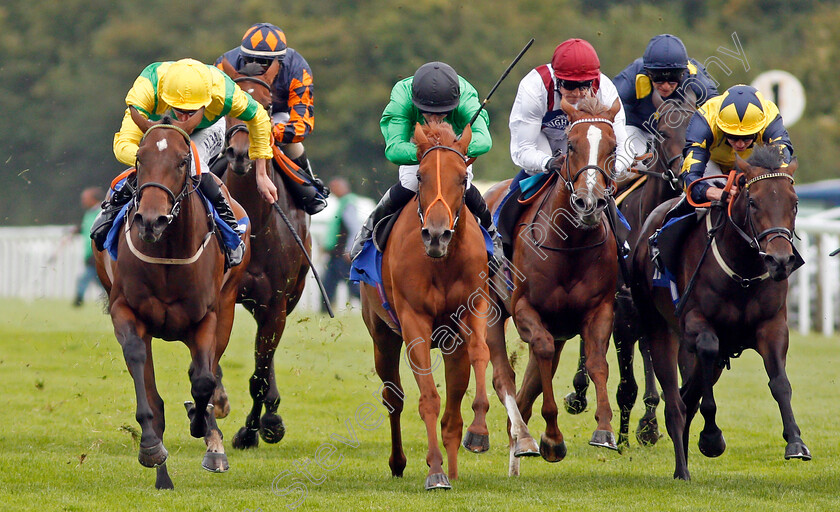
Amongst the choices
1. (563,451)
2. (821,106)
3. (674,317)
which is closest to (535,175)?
(674,317)

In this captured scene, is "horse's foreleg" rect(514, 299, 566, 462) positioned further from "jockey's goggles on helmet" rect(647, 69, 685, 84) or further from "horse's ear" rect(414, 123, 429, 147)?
"jockey's goggles on helmet" rect(647, 69, 685, 84)

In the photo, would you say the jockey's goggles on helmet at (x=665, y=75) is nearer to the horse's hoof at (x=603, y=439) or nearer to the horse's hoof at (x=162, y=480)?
the horse's hoof at (x=603, y=439)

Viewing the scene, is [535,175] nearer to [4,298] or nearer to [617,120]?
[617,120]

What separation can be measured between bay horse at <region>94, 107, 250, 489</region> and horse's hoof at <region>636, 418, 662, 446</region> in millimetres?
3114

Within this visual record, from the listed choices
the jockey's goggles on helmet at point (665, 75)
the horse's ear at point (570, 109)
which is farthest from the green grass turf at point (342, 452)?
the jockey's goggles on helmet at point (665, 75)

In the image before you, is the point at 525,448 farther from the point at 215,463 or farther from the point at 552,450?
the point at 215,463

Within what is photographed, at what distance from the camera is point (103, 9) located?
3183 cm

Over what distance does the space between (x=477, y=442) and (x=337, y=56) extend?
22.4 metres

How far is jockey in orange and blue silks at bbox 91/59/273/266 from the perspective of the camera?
23.2 ft

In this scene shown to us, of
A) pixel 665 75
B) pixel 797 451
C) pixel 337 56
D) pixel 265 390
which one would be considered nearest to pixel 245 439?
pixel 265 390

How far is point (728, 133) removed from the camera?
7445 millimetres

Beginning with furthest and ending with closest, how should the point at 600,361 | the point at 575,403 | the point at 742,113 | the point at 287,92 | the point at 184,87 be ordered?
the point at 287,92 → the point at 575,403 → the point at 742,113 → the point at 184,87 → the point at 600,361

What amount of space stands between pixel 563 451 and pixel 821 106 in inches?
998

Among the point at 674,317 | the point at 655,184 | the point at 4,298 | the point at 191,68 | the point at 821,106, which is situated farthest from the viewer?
the point at 821,106
